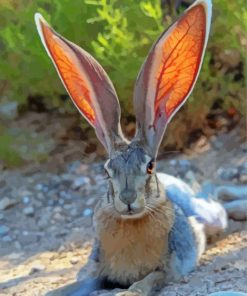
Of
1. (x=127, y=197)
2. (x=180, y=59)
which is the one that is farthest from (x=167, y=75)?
(x=127, y=197)

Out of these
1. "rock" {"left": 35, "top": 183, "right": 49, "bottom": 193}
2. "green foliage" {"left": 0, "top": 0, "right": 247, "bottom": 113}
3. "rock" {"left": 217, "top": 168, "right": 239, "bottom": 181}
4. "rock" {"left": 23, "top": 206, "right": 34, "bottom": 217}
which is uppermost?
"green foliage" {"left": 0, "top": 0, "right": 247, "bottom": 113}

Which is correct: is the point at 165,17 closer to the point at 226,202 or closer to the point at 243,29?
the point at 243,29

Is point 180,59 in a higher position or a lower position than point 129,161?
higher

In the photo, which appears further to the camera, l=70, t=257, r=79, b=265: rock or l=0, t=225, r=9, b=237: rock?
l=0, t=225, r=9, b=237: rock

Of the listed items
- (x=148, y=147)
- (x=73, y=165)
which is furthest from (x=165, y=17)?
(x=148, y=147)

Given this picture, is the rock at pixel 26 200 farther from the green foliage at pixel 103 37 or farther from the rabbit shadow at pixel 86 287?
the rabbit shadow at pixel 86 287

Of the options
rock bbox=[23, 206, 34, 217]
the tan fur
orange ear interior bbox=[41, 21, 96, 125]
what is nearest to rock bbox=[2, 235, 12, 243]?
rock bbox=[23, 206, 34, 217]

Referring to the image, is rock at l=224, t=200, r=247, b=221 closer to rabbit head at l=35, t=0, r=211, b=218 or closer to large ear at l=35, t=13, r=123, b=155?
rabbit head at l=35, t=0, r=211, b=218

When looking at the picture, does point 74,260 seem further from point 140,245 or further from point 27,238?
point 140,245
